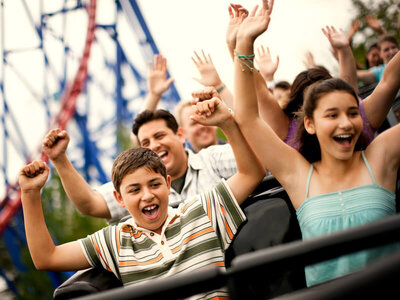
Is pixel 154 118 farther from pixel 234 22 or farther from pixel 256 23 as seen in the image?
pixel 256 23

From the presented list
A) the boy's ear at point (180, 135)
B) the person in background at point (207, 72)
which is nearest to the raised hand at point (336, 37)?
the person in background at point (207, 72)

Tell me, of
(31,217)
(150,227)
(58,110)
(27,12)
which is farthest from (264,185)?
(27,12)

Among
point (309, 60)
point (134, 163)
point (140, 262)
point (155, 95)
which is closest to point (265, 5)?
point (134, 163)

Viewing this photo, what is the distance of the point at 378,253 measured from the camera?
63 cm

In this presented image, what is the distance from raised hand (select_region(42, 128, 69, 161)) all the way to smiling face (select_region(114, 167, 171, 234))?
31cm

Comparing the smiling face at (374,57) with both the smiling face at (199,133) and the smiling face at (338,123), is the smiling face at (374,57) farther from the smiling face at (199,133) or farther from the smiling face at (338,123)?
the smiling face at (338,123)

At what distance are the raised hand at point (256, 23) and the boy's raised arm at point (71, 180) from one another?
0.68m

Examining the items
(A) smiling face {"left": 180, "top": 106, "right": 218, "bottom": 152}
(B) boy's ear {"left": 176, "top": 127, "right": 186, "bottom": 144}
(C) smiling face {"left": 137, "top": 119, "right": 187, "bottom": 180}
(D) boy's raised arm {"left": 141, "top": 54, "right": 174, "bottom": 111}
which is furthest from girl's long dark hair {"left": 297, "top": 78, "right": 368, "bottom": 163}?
(D) boy's raised arm {"left": 141, "top": 54, "right": 174, "bottom": 111}

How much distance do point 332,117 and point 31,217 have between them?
93 cm

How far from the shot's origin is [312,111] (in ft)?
4.17

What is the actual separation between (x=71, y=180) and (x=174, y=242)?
1.92 ft

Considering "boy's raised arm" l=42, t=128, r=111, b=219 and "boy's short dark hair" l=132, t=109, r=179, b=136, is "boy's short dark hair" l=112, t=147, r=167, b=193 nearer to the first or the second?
"boy's raised arm" l=42, t=128, r=111, b=219

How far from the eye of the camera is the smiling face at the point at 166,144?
1877 millimetres

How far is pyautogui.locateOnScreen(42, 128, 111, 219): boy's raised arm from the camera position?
4.85ft
